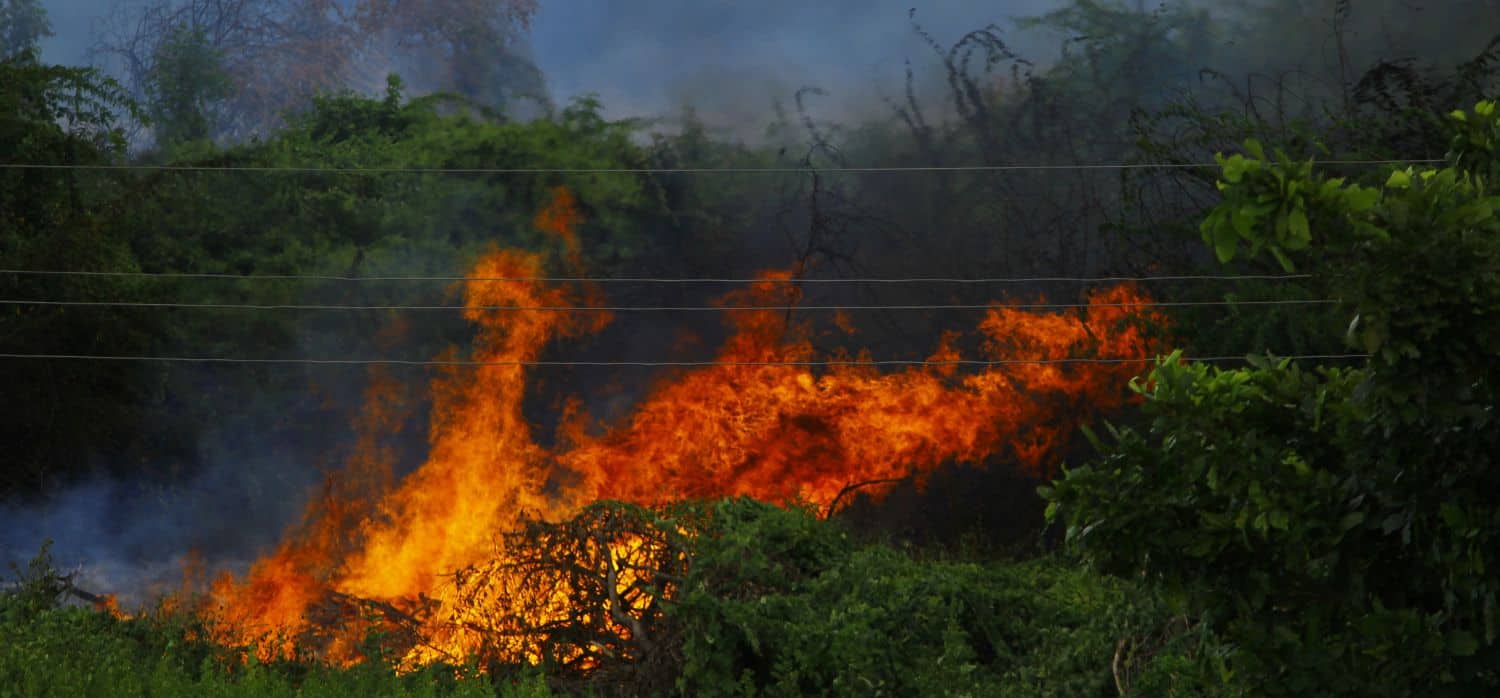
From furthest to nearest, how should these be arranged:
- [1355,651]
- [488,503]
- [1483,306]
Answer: [488,503] < [1355,651] < [1483,306]

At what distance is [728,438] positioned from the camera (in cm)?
2084

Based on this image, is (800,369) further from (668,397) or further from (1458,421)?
(1458,421)

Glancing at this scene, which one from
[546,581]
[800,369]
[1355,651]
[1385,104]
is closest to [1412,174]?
[1355,651]

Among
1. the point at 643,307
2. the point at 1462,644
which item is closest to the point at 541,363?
the point at 643,307

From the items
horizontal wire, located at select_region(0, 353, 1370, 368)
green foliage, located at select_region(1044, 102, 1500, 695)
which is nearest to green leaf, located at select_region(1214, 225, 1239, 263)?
green foliage, located at select_region(1044, 102, 1500, 695)

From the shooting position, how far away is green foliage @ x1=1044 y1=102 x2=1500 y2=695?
6219mm

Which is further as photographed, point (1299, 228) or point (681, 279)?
point (681, 279)

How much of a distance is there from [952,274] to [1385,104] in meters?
6.65

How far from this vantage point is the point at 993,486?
69.6ft

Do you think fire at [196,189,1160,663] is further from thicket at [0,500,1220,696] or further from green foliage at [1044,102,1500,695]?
green foliage at [1044,102,1500,695]

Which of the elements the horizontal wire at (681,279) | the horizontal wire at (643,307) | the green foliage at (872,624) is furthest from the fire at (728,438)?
the green foliage at (872,624)

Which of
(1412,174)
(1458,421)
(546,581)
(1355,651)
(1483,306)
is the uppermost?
(1412,174)

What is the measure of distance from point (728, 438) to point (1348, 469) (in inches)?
553

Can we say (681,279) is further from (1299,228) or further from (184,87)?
(1299,228)
